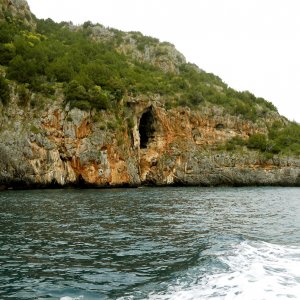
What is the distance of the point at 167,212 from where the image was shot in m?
25.5

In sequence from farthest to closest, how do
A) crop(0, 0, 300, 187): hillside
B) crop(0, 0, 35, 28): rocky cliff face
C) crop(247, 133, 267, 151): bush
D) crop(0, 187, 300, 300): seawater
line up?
crop(0, 0, 35, 28): rocky cliff face
crop(247, 133, 267, 151): bush
crop(0, 0, 300, 187): hillside
crop(0, 187, 300, 300): seawater

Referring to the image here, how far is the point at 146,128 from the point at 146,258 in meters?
60.3

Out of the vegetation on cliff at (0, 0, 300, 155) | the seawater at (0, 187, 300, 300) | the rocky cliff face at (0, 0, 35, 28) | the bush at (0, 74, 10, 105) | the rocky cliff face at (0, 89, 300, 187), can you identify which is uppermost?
the rocky cliff face at (0, 0, 35, 28)

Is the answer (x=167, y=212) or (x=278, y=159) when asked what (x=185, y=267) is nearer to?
(x=167, y=212)

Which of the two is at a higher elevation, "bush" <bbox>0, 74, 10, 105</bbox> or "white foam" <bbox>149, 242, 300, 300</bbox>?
"bush" <bbox>0, 74, 10, 105</bbox>

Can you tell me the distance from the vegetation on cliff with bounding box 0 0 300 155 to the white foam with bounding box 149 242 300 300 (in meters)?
44.5

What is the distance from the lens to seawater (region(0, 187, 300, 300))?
9.23m

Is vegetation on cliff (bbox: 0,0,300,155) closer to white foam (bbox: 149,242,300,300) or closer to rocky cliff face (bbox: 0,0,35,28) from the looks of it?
rocky cliff face (bbox: 0,0,35,28)

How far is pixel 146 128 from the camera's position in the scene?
237 feet

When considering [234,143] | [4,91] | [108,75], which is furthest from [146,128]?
[4,91]

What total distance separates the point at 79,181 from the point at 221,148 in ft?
97.9

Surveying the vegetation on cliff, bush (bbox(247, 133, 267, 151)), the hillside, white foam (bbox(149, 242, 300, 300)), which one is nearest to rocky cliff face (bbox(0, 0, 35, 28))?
the hillside

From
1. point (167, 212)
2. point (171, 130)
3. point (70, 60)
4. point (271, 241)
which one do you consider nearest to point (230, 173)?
point (171, 130)

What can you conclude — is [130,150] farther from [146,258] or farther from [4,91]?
[146,258]
